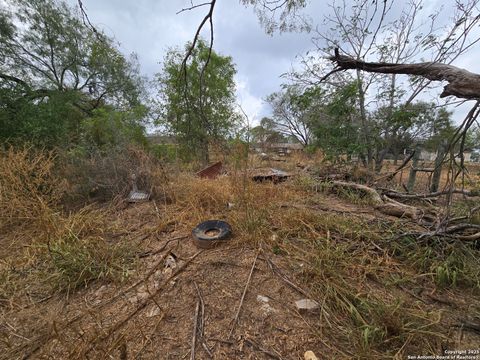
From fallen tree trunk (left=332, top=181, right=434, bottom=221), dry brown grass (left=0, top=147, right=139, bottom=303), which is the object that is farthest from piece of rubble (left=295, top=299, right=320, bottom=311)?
fallen tree trunk (left=332, top=181, right=434, bottom=221)

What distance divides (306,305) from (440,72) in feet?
5.49

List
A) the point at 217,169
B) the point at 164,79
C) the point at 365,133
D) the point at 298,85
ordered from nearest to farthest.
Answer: the point at 365,133 → the point at 217,169 → the point at 298,85 → the point at 164,79

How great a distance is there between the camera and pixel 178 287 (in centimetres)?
152

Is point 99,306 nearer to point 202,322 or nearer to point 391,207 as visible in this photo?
point 202,322

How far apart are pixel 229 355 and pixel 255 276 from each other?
2.00 ft

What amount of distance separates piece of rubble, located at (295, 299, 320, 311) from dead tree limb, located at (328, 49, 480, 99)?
1513 mm

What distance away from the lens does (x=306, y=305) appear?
4.28ft

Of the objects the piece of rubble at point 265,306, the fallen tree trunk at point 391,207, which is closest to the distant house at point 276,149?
the fallen tree trunk at point 391,207

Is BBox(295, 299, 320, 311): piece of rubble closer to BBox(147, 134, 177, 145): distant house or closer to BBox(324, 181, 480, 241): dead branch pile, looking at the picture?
BBox(324, 181, 480, 241): dead branch pile

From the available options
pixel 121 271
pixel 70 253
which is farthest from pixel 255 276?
pixel 70 253

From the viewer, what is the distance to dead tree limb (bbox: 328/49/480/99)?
1.00 m

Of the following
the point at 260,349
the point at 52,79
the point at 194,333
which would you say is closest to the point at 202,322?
the point at 194,333

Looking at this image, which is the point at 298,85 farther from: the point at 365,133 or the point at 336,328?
the point at 336,328

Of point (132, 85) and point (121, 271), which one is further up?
point (132, 85)
